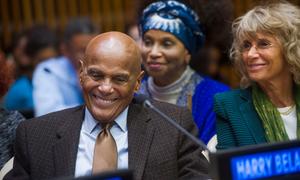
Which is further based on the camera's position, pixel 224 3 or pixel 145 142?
pixel 224 3

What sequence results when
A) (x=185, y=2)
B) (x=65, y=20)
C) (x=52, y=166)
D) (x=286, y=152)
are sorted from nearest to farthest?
(x=286, y=152)
(x=52, y=166)
(x=185, y=2)
(x=65, y=20)

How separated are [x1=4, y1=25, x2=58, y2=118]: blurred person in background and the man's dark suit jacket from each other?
8.03 feet

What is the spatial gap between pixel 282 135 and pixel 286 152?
1071mm

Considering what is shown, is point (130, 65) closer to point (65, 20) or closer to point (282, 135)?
point (282, 135)

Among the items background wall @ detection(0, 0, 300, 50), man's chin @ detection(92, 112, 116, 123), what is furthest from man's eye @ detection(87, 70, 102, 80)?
background wall @ detection(0, 0, 300, 50)

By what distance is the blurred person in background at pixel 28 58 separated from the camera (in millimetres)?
5500

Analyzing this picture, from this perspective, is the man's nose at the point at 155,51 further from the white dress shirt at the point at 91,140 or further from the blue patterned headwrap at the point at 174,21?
the white dress shirt at the point at 91,140

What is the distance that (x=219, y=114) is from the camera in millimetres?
3363

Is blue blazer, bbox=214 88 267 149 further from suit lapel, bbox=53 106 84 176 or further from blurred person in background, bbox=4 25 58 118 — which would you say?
blurred person in background, bbox=4 25 58 118

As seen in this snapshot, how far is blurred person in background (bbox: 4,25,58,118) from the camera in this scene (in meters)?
5.50

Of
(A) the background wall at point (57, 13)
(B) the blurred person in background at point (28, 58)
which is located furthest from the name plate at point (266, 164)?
(A) the background wall at point (57, 13)

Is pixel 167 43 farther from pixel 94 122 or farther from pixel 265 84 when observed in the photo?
pixel 94 122

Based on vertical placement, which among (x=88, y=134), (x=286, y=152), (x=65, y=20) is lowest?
(x=65, y=20)

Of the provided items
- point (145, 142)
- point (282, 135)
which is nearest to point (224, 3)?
point (282, 135)
